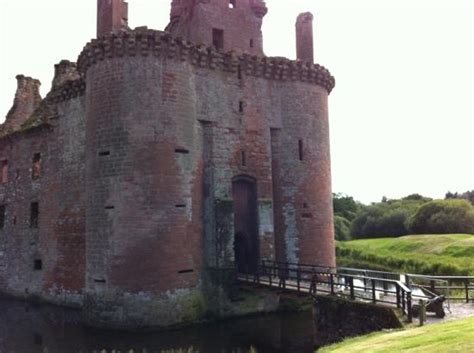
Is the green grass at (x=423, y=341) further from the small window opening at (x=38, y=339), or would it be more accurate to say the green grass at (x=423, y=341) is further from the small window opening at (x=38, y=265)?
the small window opening at (x=38, y=265)

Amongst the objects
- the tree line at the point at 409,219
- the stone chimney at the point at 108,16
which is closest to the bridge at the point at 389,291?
the stone chimney at the point at 108,16

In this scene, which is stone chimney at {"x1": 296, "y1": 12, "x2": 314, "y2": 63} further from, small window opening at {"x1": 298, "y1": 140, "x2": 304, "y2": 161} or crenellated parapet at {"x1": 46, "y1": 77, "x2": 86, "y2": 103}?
crenellated parapet at {"x1": 46, "y1": 77, "x2": 86, "y2": 103}

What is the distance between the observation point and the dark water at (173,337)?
16.0m

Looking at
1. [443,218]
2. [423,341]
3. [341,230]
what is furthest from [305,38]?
[341,230]

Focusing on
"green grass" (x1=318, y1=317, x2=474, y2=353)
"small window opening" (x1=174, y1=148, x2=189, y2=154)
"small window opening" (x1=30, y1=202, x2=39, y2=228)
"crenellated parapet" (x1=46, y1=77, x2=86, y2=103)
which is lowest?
"green grass" (x1=318, y1=317, x2=474, y2=353)

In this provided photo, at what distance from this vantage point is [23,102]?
30.0m

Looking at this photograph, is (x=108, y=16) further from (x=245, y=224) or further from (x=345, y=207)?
(x=345, y=207)

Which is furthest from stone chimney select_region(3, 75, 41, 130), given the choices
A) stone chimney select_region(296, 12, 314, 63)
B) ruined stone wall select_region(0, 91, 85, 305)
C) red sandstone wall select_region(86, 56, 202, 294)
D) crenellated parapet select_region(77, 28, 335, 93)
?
stone chimney select_region(296, 12, 314, 63)

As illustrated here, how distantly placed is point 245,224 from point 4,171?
52.0 feet

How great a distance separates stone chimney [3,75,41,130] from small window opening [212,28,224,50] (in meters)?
13.1

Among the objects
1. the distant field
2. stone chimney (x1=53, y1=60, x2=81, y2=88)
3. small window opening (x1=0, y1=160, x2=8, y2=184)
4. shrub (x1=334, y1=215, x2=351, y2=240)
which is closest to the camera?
stone chimney (x1=53, y1=60, x2=81, y2=88)

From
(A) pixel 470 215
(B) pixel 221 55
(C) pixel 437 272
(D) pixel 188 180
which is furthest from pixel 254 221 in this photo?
(A) pixel 470 215

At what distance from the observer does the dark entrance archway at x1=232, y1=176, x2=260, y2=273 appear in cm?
2266

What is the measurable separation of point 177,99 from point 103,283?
789 cm
